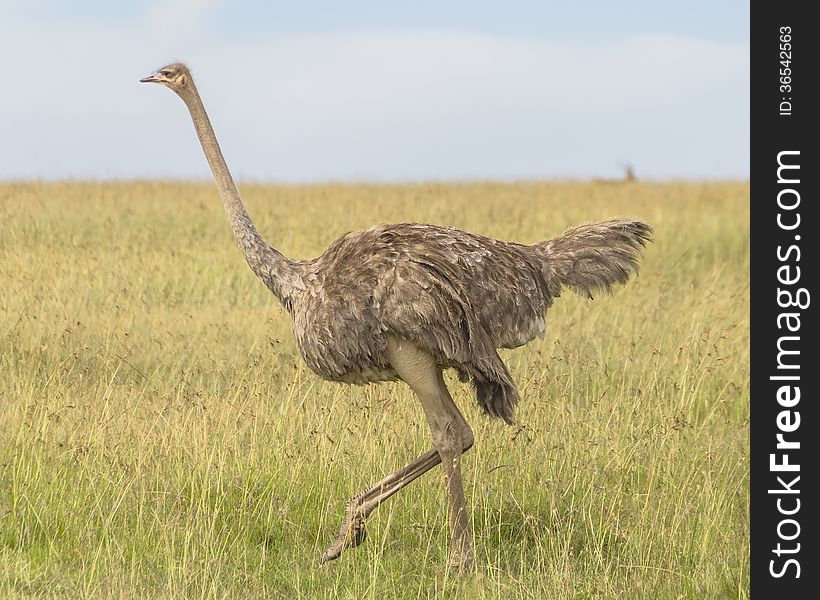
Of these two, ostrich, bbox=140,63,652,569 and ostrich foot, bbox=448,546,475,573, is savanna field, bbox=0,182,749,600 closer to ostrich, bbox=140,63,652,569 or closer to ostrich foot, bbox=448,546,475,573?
ostrich foot, bbox=448,546,475,573

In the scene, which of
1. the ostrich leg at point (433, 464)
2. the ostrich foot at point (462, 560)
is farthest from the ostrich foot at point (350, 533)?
the ostrich foot at point (462, 560)

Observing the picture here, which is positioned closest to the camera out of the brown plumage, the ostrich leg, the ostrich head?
the brown plumage

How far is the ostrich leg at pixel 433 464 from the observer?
17.7 ft

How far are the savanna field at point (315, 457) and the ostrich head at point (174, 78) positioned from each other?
2017 millimetres

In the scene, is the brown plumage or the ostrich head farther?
the ostrich head

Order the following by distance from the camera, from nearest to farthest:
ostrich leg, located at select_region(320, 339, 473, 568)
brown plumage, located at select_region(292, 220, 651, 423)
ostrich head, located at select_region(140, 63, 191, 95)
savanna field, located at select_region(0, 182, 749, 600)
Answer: brown plumage, located at select_region(292, 220, 651, 423) < ostrich leg, located at select_region(320, 339, 473, 568) < savanna field, located at select_region(0, 182, 749, 600) < ostrich head, located at select_region(140, 63, 191, 95)

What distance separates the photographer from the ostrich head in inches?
235

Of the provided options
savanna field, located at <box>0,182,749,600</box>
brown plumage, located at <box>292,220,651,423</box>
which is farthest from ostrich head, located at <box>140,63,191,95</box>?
savanna field, located at <box>0,182,749,600</box>

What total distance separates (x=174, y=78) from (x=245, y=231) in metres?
0.94

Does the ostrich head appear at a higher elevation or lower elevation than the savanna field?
higher

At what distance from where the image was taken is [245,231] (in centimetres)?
569

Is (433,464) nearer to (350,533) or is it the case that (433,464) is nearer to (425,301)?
(350,533)
